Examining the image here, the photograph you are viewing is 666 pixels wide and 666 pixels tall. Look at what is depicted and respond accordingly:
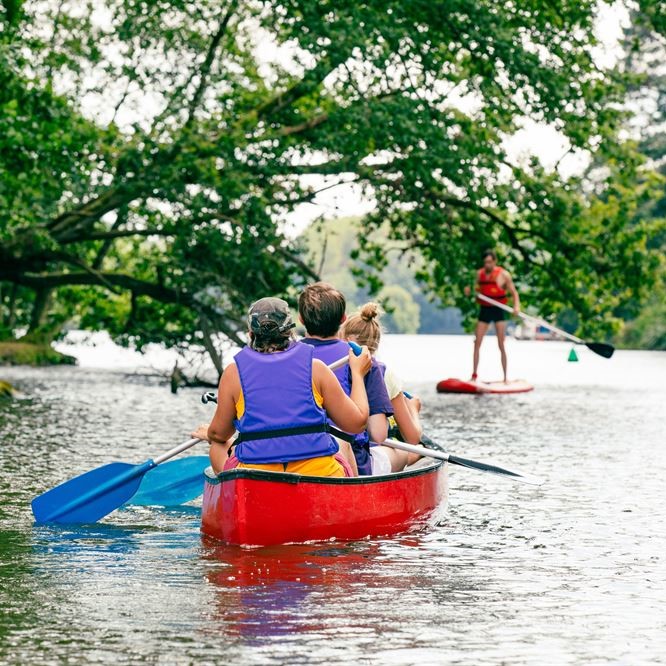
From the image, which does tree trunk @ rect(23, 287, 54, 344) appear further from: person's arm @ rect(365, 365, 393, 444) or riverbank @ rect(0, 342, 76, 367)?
person's arm @ rect(365, 365, 393, 444)

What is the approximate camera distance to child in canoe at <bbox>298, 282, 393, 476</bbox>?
789 centimetres

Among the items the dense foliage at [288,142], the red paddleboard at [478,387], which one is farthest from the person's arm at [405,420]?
the red paddleboard at [478,387]

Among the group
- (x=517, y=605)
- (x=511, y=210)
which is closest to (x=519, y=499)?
(x=517, y=605)

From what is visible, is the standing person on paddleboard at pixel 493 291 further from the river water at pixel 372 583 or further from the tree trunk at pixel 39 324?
the tree trunk at pixel 39 324

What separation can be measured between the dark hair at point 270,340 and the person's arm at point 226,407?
17 centimetres

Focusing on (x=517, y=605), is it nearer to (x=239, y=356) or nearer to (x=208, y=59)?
(x=239, y=356)

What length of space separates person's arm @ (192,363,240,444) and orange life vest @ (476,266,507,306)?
15.6 metres

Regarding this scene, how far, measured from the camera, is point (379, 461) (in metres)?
8.84

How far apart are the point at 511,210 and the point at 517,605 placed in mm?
19357

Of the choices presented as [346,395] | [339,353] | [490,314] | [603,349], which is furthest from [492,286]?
[346,395]

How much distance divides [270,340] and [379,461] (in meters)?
1.53

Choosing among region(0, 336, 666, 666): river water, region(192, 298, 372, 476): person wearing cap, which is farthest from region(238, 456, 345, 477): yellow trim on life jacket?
region(0, 336, 666, 666): river water

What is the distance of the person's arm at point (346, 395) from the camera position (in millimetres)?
7645

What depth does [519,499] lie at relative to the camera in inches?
401
